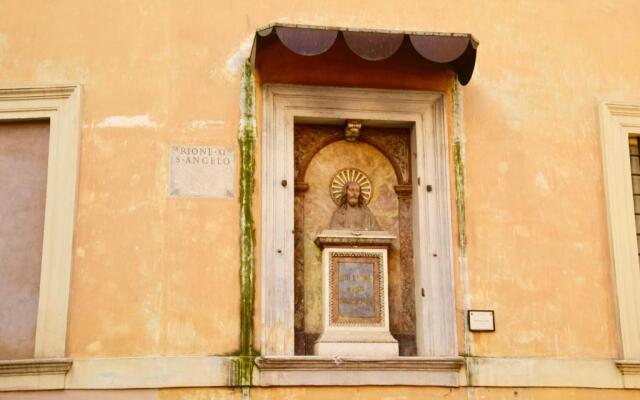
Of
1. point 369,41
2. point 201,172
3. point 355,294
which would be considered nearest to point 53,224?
point 201,172

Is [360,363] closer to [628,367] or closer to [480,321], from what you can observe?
[480,321]

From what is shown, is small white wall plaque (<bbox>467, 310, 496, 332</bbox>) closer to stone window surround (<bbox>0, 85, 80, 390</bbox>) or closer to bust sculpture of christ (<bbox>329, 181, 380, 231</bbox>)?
bust sculpture of christ (<bbox>329, 181, 380, 231</bbox>)

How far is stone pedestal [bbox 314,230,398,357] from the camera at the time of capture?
10.4m

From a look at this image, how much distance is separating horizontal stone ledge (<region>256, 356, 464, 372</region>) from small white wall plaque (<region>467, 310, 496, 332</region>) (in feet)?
1.26

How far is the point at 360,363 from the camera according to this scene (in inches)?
401

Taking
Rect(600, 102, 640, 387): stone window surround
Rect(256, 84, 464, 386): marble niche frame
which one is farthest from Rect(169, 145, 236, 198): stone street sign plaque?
Rect(600, 102, 640, 387): stone window surround

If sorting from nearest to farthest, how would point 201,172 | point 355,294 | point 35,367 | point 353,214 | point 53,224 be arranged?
point 35,367, point 53,224, point 201,172, point 355,294, point 353,214

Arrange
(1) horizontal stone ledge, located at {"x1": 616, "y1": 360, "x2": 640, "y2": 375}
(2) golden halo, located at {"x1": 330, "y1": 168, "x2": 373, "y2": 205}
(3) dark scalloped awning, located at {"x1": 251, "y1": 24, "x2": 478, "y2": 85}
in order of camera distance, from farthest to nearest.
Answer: (2) golden halo, located at {"x1": 330, "y1": 168, "x2": 373, "y2": 205}, (1) horizontal stone ledge, located at {"x1": 616, "y1": 360, "x2": 640, "y2": 375}, (3) dark scalloped awning, located at {"x1": 251, "y1": 24, "x2": 478, "y2": 85}

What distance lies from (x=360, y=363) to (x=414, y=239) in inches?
64.2

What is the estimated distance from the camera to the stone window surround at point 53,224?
32.3ft

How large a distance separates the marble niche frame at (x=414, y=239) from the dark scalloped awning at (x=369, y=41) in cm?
Result: 73

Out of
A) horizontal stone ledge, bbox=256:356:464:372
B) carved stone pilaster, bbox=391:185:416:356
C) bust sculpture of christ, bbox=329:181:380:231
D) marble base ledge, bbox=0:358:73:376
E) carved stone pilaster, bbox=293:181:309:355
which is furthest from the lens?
bust sculpture of christ, bbox=329:181:380:231

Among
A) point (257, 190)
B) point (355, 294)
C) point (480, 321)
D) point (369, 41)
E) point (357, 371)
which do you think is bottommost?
point (357, 371)

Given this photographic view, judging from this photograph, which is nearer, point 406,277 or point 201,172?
point 201,172
